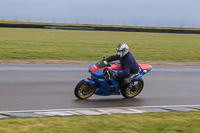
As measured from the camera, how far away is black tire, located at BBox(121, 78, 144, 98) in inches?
388

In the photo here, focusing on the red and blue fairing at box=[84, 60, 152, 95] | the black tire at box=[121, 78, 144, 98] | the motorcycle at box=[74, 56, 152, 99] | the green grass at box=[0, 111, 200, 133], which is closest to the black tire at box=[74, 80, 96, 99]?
the motorcycle at box=[74, 56, 152, 99]

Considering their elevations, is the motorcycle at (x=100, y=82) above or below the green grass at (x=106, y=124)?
above

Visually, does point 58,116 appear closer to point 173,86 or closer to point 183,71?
point 173,86

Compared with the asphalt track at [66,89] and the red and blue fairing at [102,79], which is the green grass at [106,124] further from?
the red and blue fairing at [102,79]

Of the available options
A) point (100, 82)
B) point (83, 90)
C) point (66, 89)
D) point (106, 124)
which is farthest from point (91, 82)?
point (106, 124)

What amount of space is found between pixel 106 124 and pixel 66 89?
14.4 feet

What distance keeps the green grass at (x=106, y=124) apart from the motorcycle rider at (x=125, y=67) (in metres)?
1.90

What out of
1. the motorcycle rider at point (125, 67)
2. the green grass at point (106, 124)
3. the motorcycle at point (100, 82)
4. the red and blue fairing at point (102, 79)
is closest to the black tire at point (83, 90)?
the motorcycle at point (100, 82)

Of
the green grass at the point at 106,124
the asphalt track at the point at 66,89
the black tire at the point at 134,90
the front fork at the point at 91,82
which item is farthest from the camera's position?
the black tire at the point at 134,90

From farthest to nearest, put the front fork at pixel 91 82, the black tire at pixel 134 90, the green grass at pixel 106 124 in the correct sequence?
the black tire at pixel 134 90, the front fork at pixel 91 82, the green grass at pixel 106 124

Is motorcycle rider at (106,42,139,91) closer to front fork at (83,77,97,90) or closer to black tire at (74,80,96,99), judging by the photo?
front fork at (83,77,97,90)

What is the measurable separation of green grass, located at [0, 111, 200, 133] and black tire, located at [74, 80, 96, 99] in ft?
6.33

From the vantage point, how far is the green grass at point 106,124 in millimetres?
6039

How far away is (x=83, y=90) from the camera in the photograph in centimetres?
924
